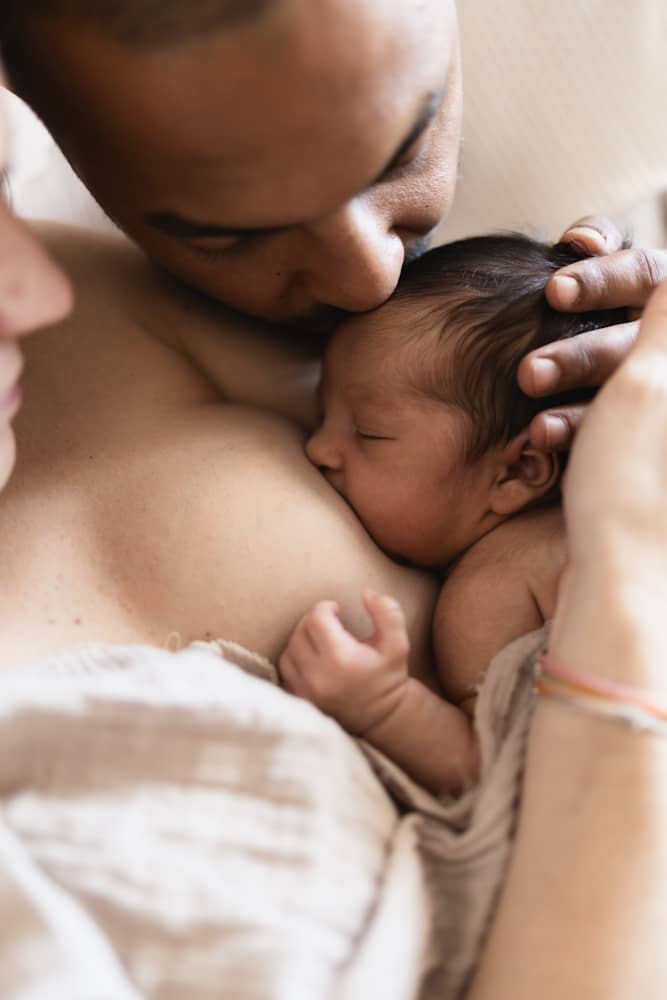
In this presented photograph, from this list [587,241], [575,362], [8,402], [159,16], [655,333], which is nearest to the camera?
[159,16]

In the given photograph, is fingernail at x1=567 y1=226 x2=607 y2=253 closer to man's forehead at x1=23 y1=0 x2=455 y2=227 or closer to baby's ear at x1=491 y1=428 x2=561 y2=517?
baby's ear at x1=491 y1=428 x2=561 y2=517

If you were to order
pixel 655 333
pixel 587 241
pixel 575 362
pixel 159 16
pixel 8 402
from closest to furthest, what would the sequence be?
pixel 159 16 → pixel 8 402 → pixel 655 333 → pixel 575 362 → pixel 587 241

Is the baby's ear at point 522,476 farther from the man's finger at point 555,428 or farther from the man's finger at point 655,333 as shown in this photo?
the man's finger at point 655,333

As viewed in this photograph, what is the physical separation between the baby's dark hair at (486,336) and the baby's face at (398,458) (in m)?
0.02

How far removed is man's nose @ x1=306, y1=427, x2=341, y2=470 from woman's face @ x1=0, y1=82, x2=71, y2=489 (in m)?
0.34

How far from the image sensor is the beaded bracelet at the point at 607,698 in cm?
→ 68

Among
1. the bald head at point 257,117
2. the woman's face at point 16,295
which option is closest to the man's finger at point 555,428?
the bald head at point 257,117

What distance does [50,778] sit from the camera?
0.72m

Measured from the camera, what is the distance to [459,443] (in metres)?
0.97

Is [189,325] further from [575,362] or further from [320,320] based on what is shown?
[575,362]

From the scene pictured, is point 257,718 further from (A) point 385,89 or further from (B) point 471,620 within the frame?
(A) point 385,89

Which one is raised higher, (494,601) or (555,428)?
(555,428)

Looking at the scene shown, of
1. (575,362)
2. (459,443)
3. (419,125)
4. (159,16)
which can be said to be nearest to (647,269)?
(575,362)

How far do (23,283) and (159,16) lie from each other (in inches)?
7.9
